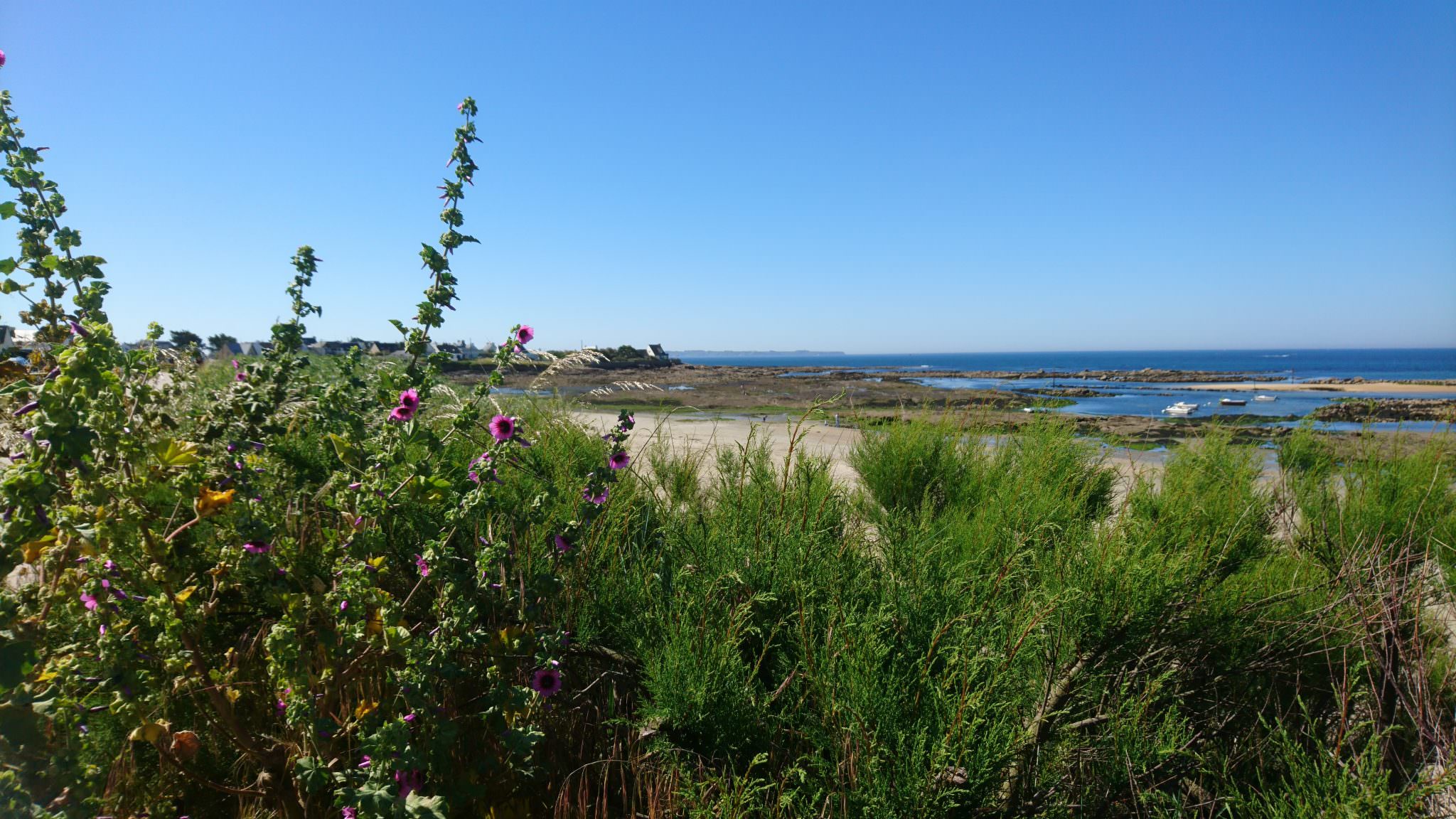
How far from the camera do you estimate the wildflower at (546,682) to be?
1.94 meters

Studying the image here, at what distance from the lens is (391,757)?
4.86 feet

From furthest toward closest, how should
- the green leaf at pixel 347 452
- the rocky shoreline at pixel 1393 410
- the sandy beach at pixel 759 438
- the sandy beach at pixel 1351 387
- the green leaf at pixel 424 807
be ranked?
the sandy beach at pixel 1351 387, the rocky shoreline at pixel 1393 410, the sandy beach at pixel 759 438, the green leaf at pixel 347 452, the green leaf at pixel 424 807

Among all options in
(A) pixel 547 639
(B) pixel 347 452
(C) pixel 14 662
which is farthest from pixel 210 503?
(A) pixel 547 639

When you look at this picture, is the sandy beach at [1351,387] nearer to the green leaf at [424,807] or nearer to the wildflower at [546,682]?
the wildflower at [546,682]

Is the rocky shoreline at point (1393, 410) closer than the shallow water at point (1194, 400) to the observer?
Yes

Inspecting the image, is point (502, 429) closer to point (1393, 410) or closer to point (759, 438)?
point (759, 438)

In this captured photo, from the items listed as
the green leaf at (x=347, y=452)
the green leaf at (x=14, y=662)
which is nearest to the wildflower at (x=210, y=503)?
the green leaf at (x=347, y=452)

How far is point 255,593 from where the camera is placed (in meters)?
2.35

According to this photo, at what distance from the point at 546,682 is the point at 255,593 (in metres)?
1.14

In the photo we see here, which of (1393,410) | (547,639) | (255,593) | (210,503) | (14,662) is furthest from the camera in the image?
(1393,410)

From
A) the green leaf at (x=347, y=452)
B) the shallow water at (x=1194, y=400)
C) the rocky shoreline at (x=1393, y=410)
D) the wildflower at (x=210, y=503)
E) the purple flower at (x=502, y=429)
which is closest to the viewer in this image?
the wildflower at (x=210, y=503)

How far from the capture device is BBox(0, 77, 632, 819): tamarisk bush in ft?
4.82

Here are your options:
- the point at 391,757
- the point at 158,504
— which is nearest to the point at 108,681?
the point at 391,757

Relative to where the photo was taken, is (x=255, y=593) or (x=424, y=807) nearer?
(x=424, y=807)
